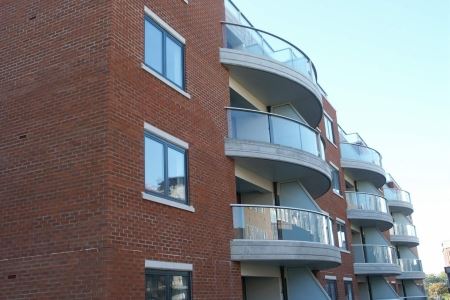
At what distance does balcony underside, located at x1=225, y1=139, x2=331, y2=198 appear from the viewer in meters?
14.9

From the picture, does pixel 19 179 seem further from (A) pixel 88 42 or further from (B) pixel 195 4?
(B) pixel 195 4

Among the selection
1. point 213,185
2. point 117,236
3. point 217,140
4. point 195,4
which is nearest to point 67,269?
point 117,236

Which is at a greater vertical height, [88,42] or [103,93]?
[88,42]

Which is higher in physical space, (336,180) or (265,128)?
(336,180)

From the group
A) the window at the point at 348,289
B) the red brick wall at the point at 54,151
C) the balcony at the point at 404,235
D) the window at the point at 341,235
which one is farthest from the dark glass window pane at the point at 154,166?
the balcony at the point at 404,235

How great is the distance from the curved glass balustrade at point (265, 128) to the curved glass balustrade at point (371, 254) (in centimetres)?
1282

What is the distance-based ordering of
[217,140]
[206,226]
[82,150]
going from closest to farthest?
[82,150] < [206,226] < [217,140]

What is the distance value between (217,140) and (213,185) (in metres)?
1.42

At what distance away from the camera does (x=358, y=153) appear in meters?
31.4

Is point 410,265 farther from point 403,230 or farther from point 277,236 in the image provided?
point 277,236

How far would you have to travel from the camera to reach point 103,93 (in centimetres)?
1052

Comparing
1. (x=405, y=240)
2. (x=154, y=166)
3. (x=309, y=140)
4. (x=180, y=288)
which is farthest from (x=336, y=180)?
(x=154, y=166)

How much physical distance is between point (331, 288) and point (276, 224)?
905 centimetres

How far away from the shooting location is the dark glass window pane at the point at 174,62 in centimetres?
1312
